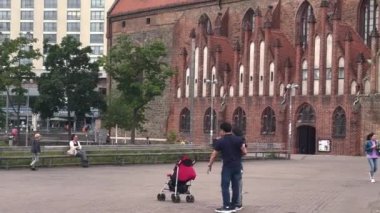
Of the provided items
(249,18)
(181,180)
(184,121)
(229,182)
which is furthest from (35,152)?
(249,18)

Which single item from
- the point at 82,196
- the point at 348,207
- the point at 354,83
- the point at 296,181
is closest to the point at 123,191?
the point at 82,196

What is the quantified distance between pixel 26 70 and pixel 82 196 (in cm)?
3310

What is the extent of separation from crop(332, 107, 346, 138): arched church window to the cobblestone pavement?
79.1ft

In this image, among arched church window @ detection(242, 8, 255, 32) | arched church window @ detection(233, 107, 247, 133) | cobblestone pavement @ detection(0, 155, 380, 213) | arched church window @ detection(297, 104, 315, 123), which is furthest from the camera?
arched church window @ detection(242, 8, 255, 32)

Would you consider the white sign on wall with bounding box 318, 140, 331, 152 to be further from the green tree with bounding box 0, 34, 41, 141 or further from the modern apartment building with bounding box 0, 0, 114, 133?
the modern apartment building with bounding box 0, 0, 114, 133

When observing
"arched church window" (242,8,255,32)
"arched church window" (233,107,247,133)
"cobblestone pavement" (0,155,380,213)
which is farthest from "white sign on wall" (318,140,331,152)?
"cobblestone pavement" (0,155,380,213)

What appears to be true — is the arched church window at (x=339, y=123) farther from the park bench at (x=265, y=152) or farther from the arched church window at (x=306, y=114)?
the park bench at (x=265, y=152)

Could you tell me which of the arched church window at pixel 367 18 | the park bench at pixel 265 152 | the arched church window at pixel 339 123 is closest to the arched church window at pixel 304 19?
the arched church window at pixel 367 18

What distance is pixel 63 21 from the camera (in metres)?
124

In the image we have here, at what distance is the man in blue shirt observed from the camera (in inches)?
570

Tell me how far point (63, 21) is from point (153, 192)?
10852 cm

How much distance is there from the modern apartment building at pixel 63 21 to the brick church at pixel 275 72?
176 feet

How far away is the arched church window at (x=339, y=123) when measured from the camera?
2045 inches

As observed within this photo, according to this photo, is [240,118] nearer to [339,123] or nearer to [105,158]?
[339,123]
